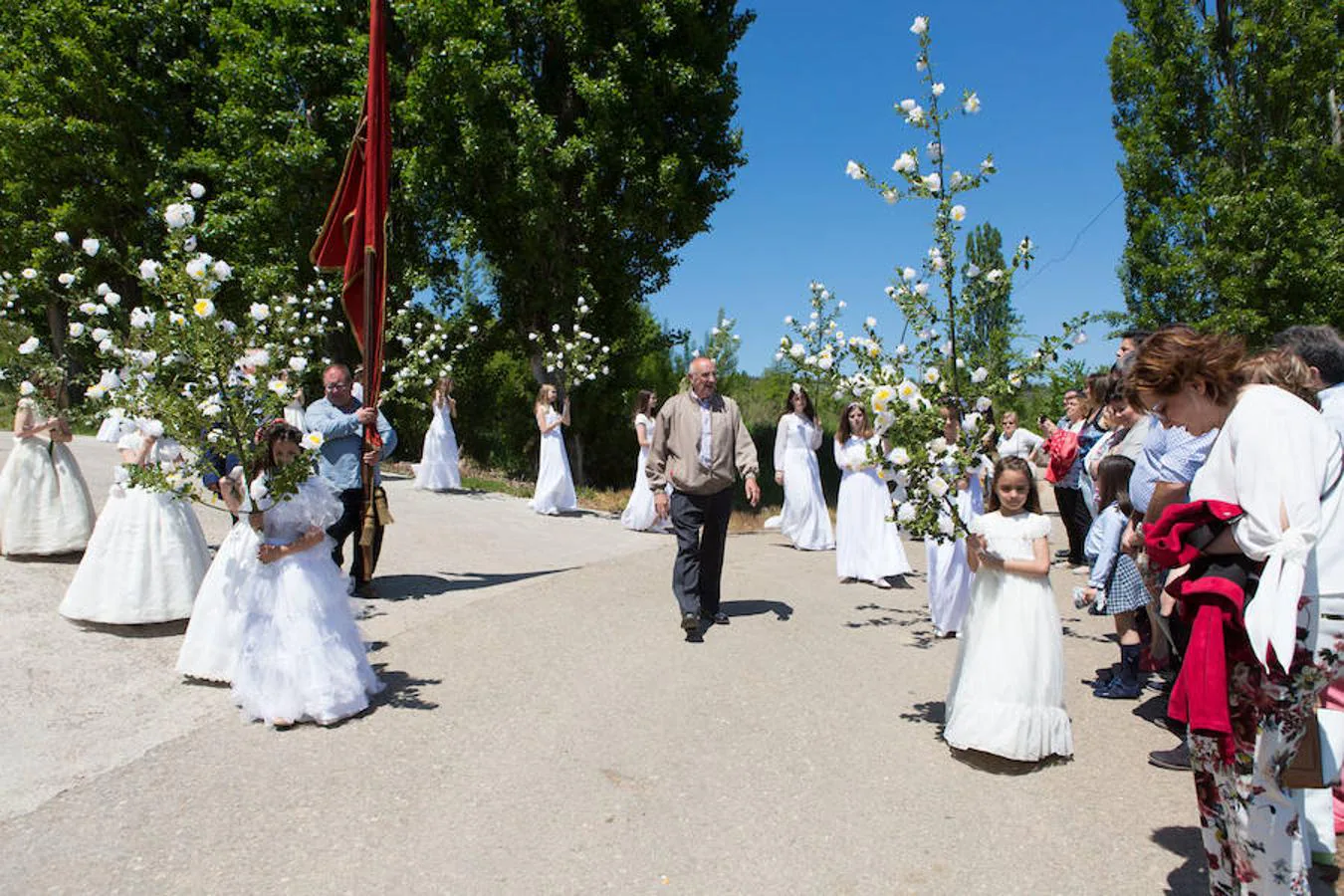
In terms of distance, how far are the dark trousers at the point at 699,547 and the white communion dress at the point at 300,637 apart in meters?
2.56

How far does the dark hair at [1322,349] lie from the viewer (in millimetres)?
3869

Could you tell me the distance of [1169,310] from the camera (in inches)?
735

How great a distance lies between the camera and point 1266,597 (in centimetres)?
268

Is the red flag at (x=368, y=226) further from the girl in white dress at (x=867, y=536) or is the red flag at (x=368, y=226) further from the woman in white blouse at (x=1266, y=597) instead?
the woman in white blouse at (x=1266, y=597)

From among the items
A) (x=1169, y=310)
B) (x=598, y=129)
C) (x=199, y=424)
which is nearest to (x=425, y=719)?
(x=199, y=424)

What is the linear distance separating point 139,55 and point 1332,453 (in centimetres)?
2597

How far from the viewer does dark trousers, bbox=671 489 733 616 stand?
7.02 metres

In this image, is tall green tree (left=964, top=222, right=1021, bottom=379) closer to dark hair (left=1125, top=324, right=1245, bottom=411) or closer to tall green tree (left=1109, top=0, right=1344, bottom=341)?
dark hair (left=1125, top=324, right=1245, bottom=411)

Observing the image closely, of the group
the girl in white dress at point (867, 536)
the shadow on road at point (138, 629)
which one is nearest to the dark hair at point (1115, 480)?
the girl in white dress at point (867, 536)

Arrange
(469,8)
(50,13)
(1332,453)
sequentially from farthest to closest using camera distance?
(50,13)
(469,8)
(1332,453)

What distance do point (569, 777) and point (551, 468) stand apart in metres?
10.4

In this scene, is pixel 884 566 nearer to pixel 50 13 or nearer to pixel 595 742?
pixel 595 742

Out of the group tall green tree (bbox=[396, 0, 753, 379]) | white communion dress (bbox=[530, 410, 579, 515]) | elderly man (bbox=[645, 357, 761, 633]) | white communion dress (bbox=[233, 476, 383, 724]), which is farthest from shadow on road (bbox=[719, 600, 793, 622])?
tall green tree (bbox=[396, 0, 753, 379])

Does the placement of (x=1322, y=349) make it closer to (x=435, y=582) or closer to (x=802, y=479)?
(x=435, y=582)
